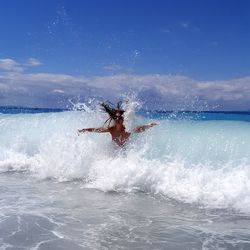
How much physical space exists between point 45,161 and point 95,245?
7.85 m

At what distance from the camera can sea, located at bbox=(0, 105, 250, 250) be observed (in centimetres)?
713

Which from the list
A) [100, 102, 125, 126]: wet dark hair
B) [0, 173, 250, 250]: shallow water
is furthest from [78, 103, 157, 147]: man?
[0, 173, 250, 250]: shallow water

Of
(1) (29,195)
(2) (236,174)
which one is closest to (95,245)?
(1) (29,195)

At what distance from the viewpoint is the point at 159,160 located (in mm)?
12141

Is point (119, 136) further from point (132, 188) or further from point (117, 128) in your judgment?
point (132, 188)

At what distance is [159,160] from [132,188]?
1598 millimetres

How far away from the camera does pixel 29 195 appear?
10281mm

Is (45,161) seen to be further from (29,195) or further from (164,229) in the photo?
(164,229)

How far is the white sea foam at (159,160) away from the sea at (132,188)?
3 centimetres

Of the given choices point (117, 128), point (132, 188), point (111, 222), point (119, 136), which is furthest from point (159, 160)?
point (111, 222)

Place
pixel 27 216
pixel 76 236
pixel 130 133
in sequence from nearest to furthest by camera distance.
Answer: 1. pixel 76 236
2. pixel 27 216
3. pixel 130 133

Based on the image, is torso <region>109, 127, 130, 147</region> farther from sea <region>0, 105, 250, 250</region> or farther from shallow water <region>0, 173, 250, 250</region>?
shallow water <region>0, 173, 250, 250</region>

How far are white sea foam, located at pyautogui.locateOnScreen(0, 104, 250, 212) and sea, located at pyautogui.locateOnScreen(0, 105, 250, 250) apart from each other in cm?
3

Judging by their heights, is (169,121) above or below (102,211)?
above
